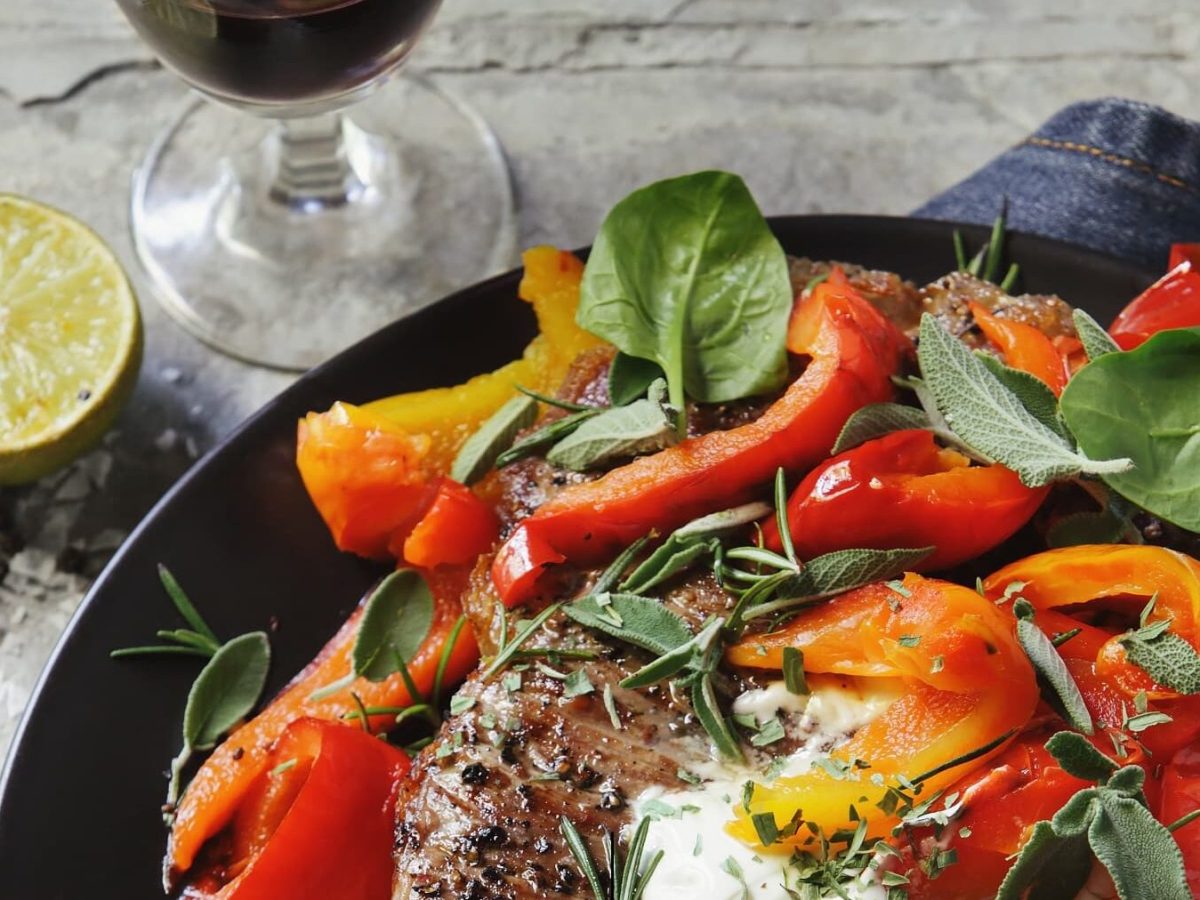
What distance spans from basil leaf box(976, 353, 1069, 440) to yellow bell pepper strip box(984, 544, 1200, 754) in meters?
0.25

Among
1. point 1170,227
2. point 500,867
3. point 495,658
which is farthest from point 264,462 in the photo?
point 1170,227

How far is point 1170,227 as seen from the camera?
3.43 metres

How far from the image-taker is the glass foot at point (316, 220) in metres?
3.64

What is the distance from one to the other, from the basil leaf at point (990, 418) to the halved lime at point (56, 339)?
70.1 inches

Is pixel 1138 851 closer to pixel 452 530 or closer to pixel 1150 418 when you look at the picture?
pixel 1150 418

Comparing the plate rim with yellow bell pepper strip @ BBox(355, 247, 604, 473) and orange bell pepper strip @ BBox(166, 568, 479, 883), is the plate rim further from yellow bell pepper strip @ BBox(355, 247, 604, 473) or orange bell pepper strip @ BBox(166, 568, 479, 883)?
orange bell pepper strip @ BBox(166, 568, 479, 883)

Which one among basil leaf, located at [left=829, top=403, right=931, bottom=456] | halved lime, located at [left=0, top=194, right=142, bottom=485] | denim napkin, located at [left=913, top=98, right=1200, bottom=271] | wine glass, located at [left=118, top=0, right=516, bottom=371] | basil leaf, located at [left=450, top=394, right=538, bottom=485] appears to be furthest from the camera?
wine glass, located at [left=118, top=0, right=516, bottom=371]

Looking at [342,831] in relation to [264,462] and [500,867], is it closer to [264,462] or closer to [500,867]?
[500,867]

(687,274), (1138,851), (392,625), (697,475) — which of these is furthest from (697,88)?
(1138,851)

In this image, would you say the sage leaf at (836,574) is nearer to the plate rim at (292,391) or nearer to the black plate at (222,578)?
the black plate at (222,578)

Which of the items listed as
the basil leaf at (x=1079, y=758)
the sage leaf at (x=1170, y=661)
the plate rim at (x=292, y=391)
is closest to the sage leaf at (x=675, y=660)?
the basil leaf at (x=1079, y=758)

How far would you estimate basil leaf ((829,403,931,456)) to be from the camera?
96.1 inches

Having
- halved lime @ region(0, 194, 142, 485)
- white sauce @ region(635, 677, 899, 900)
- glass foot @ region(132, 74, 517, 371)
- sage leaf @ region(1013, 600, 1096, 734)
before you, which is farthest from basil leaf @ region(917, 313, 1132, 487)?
halved lime @ region(0, 194, 142, 485)

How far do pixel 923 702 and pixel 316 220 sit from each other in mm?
2317
